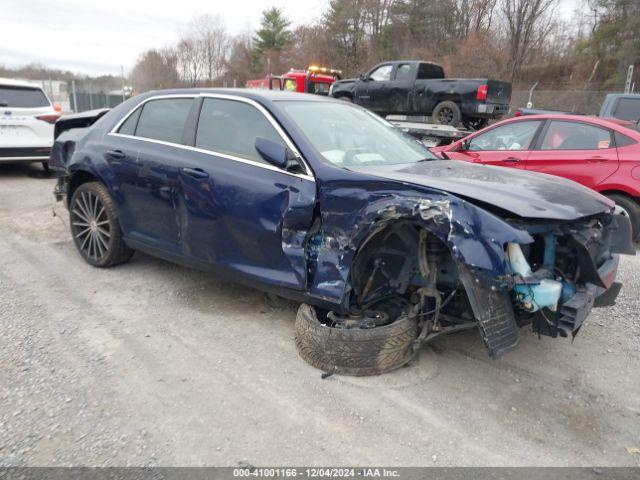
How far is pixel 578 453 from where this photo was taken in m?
2.45

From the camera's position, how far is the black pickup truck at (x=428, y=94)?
11.2m

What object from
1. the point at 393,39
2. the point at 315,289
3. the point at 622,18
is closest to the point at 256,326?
the point at 315,289

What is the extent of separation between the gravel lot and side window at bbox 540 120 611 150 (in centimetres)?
247

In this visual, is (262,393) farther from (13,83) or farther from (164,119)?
(13,83)

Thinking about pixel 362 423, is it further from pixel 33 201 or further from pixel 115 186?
pixel 33 201

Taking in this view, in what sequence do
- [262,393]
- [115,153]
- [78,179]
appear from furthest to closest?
1. [78,179]
2. [115,153]
3. [262,393]

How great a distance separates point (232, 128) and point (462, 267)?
6.86ft

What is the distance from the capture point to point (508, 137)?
663cm

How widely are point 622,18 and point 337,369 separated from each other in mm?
31251

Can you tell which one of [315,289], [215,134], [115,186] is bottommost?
[315,289]

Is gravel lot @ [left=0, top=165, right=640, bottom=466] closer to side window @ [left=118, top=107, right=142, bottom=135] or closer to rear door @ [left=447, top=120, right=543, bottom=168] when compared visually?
side window @ [left=118, top=107, right=142, bottom=135]

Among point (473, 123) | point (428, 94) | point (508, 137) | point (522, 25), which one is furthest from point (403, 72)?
point (522, 25)

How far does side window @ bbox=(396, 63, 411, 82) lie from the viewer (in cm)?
1239

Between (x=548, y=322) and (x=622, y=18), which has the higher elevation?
(x=622, y=18)
